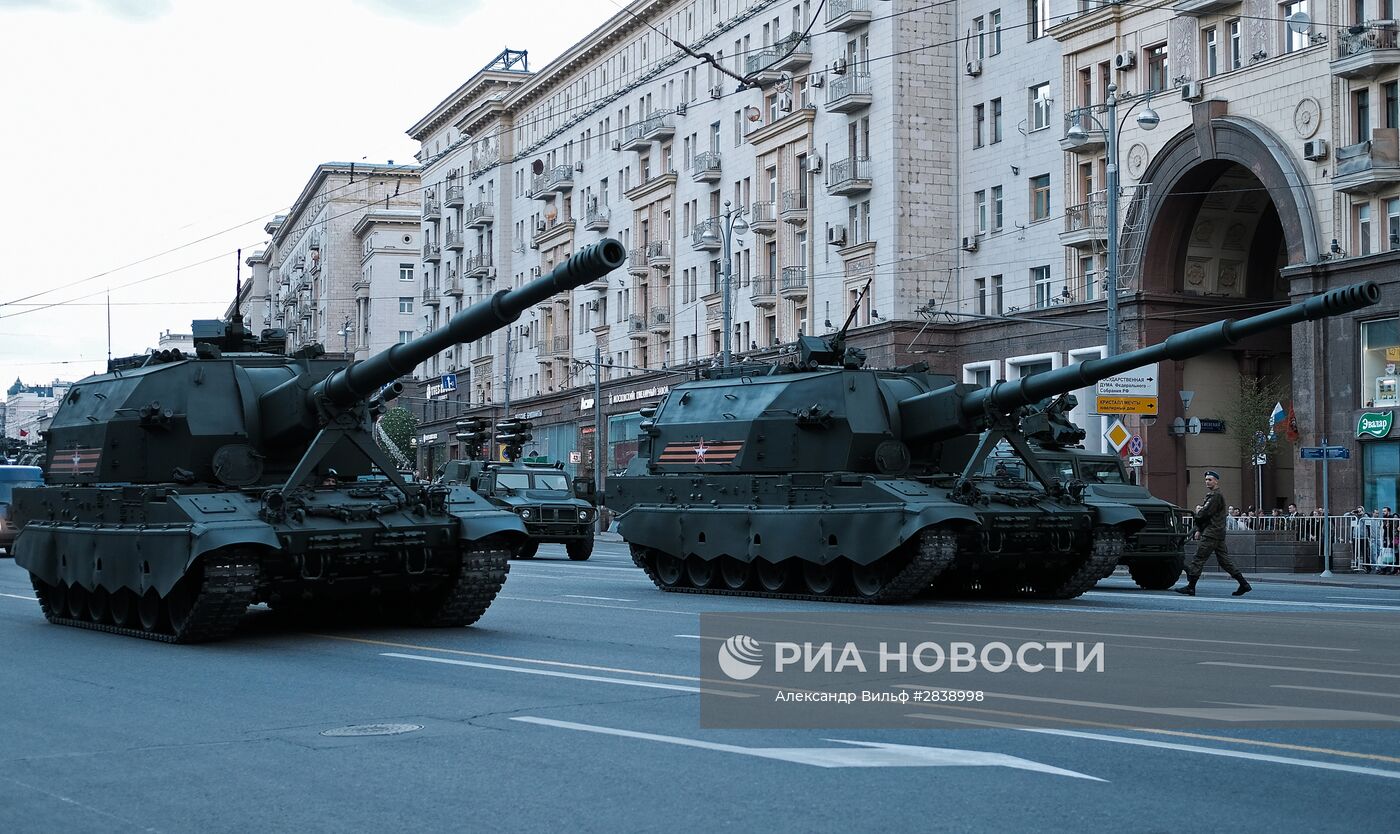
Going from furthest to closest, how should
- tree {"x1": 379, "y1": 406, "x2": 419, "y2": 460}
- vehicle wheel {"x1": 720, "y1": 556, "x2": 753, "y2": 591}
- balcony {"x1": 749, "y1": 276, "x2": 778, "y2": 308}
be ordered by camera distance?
tree {"x1": 379, "y1": 406, "x2": 419, "y2": 460} → balcony {"x1": 749, "y1": 276, "x2": 778, "y2": 308} → vehicle wheel {"x1": 720, "y1": 556, "x2": 753, "y2": 591}

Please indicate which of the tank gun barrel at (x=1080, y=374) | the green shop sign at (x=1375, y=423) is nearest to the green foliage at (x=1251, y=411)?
the green shop sign at (x=1375, y=423)

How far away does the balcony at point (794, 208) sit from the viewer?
55.5 metres

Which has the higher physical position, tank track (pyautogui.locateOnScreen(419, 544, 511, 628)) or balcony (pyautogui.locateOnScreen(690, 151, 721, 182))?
balcony (pyautogui.locateOnScreen(690, 151, 721, 182))

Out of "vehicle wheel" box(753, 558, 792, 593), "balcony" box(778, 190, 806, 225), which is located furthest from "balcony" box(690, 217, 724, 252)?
"vehicle wheel" box(753, 558, 792, 593)

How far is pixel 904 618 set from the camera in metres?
17.4

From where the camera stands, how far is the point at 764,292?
57.8 metres

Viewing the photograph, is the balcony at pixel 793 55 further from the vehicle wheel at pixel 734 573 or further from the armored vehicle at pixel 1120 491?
the vehicle wheel at pixel 734 573

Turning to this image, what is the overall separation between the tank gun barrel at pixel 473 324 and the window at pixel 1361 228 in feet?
88.2

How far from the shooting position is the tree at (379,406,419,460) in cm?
8981

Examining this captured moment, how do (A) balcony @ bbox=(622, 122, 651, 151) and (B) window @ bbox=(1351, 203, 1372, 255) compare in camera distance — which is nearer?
(B) window @ bbox=(1351, 203, 1372, 255)

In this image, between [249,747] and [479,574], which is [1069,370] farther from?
[249,747]

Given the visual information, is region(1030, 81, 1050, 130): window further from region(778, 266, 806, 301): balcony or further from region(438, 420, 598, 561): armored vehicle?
region(438, 420, 598, 561): armored vehicle

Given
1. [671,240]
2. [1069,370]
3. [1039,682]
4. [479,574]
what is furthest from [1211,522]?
[671,240]

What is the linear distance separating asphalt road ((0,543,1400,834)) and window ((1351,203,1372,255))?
25677mm
